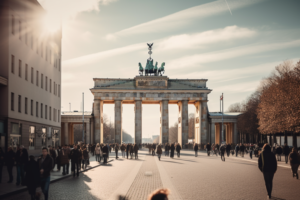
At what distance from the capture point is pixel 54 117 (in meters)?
53.6

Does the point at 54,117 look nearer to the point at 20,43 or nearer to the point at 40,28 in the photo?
the point at 40,28

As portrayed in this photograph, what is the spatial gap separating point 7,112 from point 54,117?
20484mm

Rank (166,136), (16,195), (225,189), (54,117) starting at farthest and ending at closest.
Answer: (166,136)
(54,117)
(225,189)
(16,195)

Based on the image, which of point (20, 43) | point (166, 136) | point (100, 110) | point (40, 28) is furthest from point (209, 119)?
point (20, 43)

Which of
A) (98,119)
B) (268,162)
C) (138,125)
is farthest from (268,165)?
(98,119)

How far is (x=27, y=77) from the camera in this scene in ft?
131

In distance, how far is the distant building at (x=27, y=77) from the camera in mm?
33375

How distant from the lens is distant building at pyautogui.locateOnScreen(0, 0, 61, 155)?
33.4 meters

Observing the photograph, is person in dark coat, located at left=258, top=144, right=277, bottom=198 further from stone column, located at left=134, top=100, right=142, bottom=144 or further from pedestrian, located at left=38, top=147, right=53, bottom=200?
stone column, located at left=134, top=100, right=142, bottom=144

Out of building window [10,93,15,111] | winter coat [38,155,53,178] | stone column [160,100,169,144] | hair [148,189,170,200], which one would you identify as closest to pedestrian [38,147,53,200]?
winter coat [38,155,53,178]

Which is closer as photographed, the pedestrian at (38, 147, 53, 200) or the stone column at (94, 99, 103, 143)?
the pedestrian at (38, 147, 53, 200)

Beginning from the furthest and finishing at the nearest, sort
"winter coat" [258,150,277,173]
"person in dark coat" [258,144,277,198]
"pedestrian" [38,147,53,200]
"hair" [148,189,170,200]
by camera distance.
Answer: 1. "winter coat" [258,150,277,173]
2. "person in dark coat" [258,144,277,198]
3. "pedestrian" [38,147,53,200]
4. "hair" [148,189,170,200]

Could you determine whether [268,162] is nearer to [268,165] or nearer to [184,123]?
[268,165]

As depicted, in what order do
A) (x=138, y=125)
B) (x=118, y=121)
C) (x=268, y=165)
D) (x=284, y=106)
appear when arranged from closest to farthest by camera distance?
(x=268, y=165) < (x=284, y=106) < (x=138, y=125) < (x=118, y=121)
